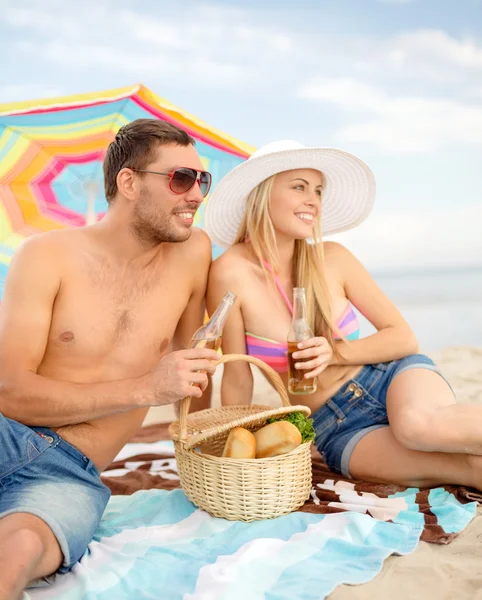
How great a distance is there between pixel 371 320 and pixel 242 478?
1.37 meters

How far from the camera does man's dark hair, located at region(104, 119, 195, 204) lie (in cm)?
312

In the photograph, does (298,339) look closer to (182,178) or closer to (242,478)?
(242,478)

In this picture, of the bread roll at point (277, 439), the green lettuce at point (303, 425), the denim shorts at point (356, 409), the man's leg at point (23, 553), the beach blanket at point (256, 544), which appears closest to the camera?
the man's leg at point (23, 553)

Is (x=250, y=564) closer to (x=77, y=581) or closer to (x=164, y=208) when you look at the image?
(x=77, y=581)

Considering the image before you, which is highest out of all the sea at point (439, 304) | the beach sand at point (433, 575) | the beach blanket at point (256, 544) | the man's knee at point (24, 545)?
the man's knee at point (24, 545)

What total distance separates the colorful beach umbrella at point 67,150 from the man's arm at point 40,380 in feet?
5.46

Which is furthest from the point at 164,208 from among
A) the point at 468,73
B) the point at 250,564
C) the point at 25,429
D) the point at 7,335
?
the point at 468,73

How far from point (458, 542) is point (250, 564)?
2.77 feet

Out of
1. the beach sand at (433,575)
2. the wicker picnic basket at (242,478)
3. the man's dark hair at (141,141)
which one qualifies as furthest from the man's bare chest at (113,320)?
the beach sand at (433,575)

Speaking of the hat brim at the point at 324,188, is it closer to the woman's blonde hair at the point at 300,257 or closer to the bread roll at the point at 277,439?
the woman's blonde hair at the point at 300,257

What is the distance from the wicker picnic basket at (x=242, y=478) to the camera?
2.67 meters

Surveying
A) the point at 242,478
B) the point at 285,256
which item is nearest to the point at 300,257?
the point at 285,256

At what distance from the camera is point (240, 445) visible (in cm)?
275

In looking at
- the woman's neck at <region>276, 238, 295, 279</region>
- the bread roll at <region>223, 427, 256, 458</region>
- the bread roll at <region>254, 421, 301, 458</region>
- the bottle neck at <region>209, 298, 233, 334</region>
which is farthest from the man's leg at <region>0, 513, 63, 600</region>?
the woman's neck at <region>276, 238, 295, 279</region>
